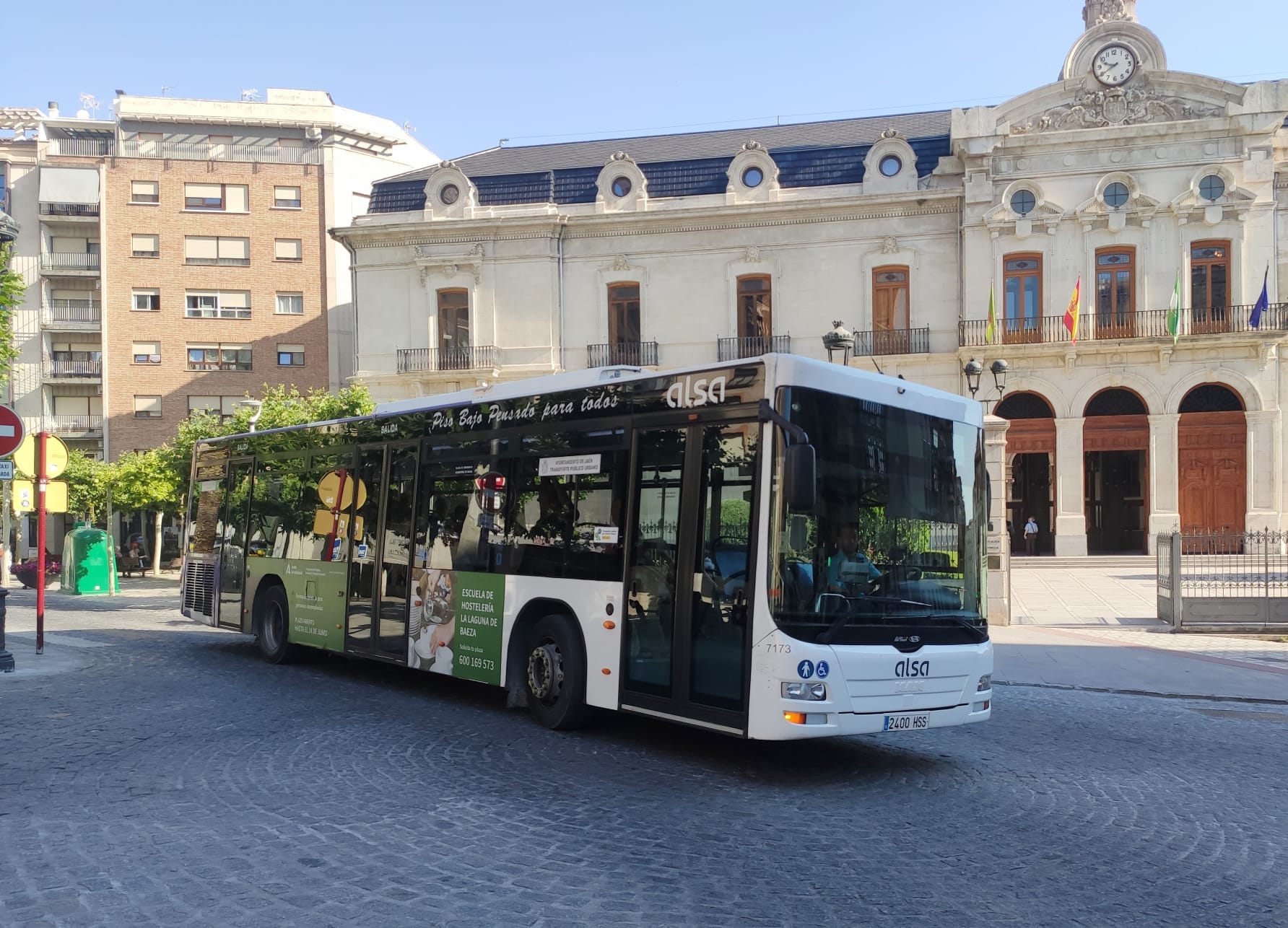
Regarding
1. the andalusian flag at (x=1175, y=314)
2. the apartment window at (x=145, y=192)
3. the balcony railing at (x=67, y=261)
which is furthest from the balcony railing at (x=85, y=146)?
the andalusian flag at (x=1175, y=314)

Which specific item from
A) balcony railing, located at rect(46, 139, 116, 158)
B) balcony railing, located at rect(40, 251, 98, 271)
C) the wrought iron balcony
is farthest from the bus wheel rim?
balcony railing, located at rect(46, 139, 116, 158)

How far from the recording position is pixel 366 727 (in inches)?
353

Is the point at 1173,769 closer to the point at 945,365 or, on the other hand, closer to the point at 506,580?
the point at 506,580

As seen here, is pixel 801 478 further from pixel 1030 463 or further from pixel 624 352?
pixel 1030 463

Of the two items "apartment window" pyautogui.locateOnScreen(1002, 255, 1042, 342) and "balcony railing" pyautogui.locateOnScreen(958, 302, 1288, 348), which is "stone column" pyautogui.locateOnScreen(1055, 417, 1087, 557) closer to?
"balcony railing" pyautogui.locateOnScreen(958, 302, 1288, 348)

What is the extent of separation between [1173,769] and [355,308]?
32.8 m

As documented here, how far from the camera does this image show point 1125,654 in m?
14.6

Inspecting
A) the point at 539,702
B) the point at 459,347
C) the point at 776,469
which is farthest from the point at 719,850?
the point at 459,347

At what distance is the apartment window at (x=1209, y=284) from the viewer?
1248 inches

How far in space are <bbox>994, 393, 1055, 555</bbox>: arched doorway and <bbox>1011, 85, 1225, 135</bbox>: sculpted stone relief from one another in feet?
26.1

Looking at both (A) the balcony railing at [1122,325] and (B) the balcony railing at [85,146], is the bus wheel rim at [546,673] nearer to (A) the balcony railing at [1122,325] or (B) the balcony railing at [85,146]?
(A) the balcony railing at [1122,325]

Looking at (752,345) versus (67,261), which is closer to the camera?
(752,345)

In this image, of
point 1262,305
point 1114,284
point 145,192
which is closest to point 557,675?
point 1262,305

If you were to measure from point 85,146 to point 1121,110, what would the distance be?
44.1 meters
